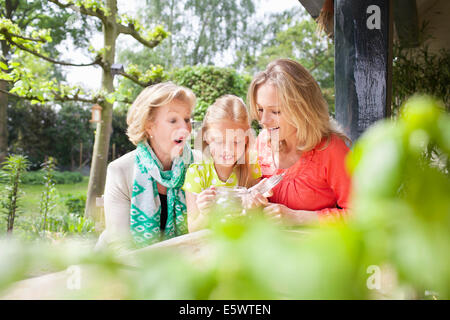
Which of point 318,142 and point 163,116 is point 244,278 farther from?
point 163,116

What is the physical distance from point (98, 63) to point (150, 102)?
15.1ft

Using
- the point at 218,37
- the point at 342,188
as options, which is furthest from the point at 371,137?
the point at 218,37

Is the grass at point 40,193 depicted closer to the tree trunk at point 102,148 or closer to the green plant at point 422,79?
the tree trunk at point 102,148

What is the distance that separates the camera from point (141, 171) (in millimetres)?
2373

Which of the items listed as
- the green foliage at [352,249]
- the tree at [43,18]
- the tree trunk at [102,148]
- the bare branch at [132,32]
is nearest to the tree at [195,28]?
the tree at [43,18]

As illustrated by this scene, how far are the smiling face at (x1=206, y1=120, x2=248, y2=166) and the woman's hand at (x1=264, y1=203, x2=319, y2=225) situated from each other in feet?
2.17

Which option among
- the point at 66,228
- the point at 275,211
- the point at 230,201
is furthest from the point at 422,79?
the point at 66,228

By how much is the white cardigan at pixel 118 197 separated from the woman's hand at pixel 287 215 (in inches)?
38.3

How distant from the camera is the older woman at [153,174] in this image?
7.54 ft

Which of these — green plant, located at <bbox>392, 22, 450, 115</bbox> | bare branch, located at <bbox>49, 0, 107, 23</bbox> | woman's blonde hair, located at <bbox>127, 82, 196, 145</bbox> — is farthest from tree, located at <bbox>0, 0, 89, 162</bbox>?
woman's blonde hair, located at <bbox>127, 82, 196, 145</bbox>

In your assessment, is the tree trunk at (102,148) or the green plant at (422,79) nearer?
the green plant at (422,79)

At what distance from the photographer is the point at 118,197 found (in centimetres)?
→ 235

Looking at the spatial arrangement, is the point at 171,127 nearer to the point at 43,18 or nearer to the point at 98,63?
the point at 98,63

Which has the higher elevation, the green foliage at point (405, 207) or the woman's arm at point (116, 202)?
the green foliage at point (405, 207)
